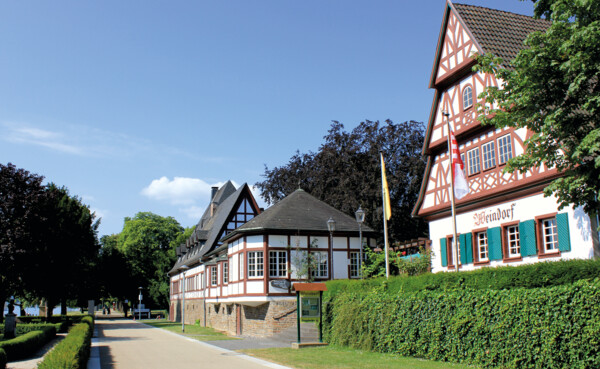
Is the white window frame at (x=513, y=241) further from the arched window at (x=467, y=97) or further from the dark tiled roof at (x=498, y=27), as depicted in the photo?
the dark tiled roof at (x=498, y=27)

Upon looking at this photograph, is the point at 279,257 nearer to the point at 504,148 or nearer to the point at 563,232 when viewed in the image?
the point at 504,148

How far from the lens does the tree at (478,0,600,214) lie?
12.2 meters

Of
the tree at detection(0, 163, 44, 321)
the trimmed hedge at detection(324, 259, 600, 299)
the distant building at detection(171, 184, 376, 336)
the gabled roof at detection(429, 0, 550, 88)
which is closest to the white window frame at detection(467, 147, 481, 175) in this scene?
the gabled roof at detection(429, 0, 550, 88)

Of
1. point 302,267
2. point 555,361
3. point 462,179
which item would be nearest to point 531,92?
point 555,361

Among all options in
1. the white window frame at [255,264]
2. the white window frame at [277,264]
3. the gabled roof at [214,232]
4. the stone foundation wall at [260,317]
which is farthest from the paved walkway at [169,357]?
the gabled roof at [214,232]

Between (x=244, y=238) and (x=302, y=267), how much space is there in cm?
351

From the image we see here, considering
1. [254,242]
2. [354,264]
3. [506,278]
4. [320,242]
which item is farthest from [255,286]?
[506,278]

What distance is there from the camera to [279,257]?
3066cm

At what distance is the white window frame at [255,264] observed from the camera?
30.3 metres

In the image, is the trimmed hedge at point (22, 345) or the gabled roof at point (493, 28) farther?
the gabled roof at point (493, 28)

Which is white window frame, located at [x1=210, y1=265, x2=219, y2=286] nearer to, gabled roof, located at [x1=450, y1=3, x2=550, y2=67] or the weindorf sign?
the weindorf sign

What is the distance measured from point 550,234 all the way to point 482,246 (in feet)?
11.6

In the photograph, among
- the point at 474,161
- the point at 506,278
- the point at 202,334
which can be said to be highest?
the point at 474,161

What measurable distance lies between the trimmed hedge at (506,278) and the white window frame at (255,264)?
11.0m
